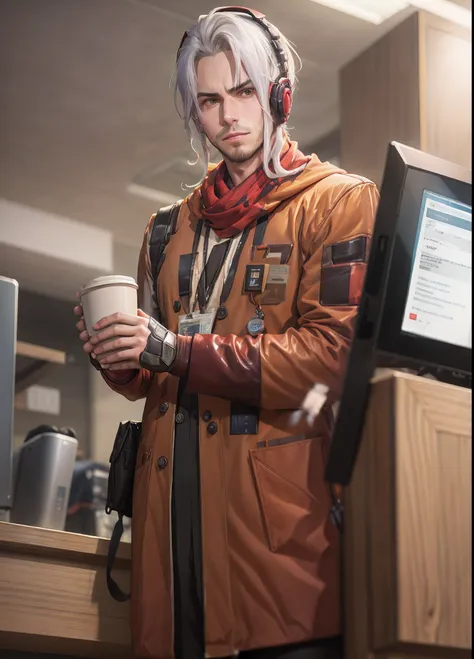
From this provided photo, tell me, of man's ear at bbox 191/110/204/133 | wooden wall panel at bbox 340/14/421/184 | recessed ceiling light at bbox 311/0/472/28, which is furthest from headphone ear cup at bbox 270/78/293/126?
wooden wall panel at bbox 340/14/421/184

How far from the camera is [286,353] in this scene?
4.13 ft

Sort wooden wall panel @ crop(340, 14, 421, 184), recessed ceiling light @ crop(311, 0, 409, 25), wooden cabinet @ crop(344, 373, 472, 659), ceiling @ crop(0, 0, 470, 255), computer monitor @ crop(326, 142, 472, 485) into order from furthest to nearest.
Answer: wooden wall panel @ crop(340, 14, 421, 184), ceiling @ crop(0, 0, 470, 255), recessed ceiling light @ crop(311, 0, 409, 25), computer monitor @ crop(326, 142, 472, 485), wooden cabinet @ crop(344, 373, 472, 659)

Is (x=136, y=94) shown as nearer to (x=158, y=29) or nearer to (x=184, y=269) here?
(x=158, y=29)

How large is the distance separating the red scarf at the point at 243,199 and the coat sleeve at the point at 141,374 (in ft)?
0.44

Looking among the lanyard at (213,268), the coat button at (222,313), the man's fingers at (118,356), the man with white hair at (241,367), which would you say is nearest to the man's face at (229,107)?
the man with white hair at (241,367)

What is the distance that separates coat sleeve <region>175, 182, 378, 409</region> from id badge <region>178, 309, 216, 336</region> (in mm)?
61

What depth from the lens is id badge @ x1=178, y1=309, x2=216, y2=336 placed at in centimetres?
136

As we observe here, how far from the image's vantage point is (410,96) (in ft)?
6.75

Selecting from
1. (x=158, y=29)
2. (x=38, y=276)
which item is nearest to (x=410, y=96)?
(x=158, y=29)

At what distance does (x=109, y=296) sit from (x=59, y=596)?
17.8 inches

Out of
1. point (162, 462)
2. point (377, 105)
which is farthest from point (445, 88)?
point (162, 462)

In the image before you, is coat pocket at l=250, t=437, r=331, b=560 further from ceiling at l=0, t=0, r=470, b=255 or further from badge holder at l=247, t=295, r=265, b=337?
ceiling at l=0, t=0, r=470, b=255

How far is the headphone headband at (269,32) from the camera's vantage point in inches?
57.8

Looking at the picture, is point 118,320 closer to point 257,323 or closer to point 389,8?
point 257,323
